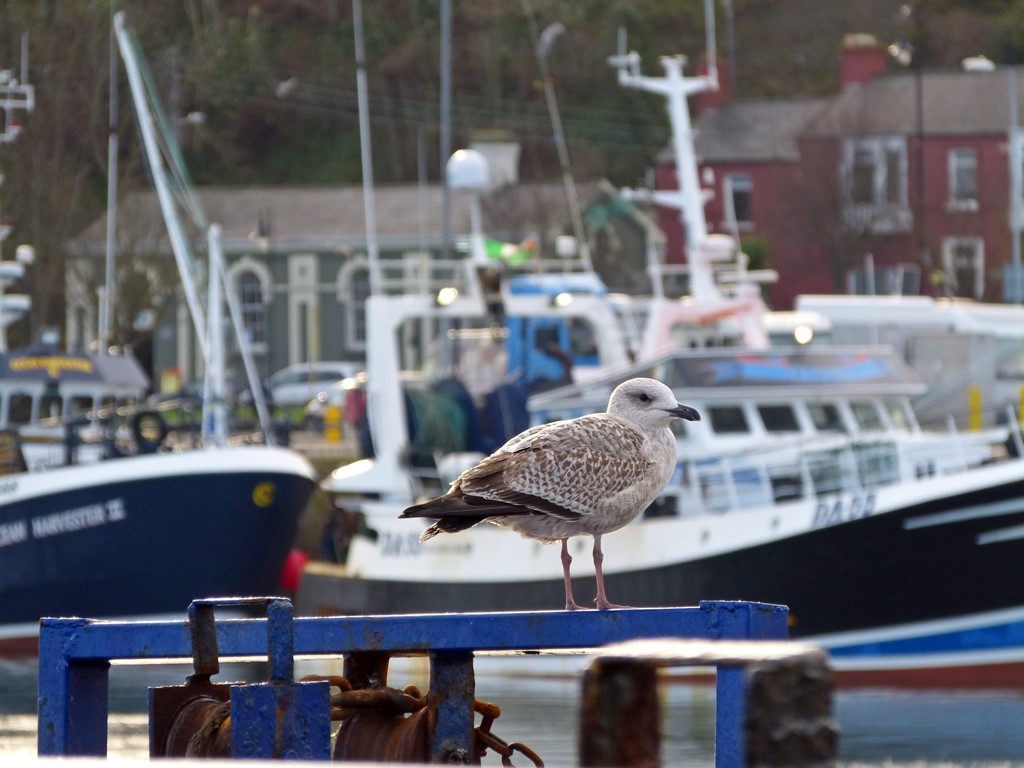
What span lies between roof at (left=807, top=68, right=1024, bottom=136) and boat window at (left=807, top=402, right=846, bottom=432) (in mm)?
26224

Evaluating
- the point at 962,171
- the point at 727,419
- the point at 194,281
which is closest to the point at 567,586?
the point at 727,419

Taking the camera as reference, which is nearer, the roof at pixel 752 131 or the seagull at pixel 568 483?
the seagull at pixel 568 483

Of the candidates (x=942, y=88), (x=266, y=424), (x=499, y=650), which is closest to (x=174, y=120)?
(x=942, y=88)

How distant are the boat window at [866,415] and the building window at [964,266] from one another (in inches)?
686

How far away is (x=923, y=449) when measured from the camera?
19.7 metres

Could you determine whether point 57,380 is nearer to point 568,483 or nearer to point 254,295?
point 568,483

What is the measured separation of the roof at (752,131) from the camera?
48375mm

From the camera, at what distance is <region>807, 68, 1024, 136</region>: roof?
45531mm

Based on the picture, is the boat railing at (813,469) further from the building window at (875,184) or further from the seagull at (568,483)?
the building window at (875,184)

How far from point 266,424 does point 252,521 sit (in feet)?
5.21

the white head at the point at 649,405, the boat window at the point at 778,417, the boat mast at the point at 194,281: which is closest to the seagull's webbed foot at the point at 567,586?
the white head at the point at 649,405

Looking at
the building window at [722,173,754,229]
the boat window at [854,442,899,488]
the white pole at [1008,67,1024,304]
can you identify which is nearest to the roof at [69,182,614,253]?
Result: the building window at [722,173,754,229]

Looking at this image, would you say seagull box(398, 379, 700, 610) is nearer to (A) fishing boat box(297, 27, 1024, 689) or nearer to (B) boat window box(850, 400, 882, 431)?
(A) fishing boat box(297, 27, 1024, 689)

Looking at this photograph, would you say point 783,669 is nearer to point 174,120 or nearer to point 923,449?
point 923,449
